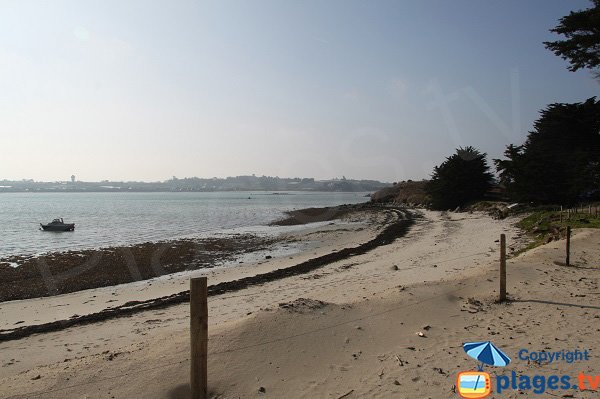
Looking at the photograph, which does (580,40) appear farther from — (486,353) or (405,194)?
(405,194)

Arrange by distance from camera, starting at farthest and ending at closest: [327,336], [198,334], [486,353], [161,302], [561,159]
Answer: [561,159], [161,302], [327,336], [486,353], [198,334]

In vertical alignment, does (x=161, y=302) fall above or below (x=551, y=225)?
below

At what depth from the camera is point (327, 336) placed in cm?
800

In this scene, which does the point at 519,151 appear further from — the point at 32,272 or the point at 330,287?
the point at 32,272

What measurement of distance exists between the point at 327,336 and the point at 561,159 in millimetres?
33362

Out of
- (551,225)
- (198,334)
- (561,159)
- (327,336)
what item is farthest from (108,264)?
(561,159)

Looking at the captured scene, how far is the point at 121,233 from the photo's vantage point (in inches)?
1489

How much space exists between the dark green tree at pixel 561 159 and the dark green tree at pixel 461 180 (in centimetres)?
1374

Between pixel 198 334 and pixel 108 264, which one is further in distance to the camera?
pixel 108 264

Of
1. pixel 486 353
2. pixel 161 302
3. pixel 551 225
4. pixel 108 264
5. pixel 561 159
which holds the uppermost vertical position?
pixel 561 159

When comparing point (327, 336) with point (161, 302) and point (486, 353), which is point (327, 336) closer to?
point (486, 353)

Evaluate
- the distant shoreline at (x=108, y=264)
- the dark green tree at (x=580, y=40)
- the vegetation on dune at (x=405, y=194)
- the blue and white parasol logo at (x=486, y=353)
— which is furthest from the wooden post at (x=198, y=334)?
the vegetation on dune at (x=405, y=194)

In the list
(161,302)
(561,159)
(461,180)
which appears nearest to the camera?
(161,302)

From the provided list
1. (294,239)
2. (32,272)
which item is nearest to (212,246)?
(294,239)
